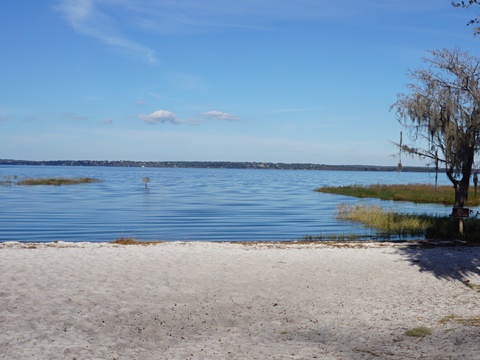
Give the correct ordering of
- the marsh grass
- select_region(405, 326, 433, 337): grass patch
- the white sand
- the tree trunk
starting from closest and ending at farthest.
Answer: the white sand
select_region(405, 326, 433, 337): grass patch
the tree trunk
the marsh grass

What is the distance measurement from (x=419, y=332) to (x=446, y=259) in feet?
27.0

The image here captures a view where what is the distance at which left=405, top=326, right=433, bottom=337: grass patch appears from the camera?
34.3 ft

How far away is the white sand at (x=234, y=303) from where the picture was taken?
9594mm

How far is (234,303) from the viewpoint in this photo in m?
12.7

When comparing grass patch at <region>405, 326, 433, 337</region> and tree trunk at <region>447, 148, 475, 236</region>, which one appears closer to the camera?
grass patch at <region>405, 326, 433, 337</region>

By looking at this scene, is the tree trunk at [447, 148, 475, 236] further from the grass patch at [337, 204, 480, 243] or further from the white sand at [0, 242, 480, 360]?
the white sand at [0, 242, 480, 360]

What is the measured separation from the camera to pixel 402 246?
20.9 metres

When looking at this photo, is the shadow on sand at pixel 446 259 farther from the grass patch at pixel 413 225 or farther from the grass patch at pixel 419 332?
the grass patch at pixel 419 332

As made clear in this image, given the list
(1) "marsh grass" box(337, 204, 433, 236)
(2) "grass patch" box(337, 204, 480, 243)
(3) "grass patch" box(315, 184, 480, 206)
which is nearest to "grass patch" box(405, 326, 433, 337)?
(2) "grass patch" box(337, 204, 480, 243)

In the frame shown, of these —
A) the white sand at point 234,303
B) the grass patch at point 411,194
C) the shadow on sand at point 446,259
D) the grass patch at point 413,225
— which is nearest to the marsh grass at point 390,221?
the grass patch at point 413,225

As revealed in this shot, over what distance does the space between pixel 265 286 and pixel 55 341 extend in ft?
19.8

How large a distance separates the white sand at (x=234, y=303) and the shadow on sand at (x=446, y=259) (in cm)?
6

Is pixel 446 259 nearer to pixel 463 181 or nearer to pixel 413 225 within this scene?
Result: pixel 463 181

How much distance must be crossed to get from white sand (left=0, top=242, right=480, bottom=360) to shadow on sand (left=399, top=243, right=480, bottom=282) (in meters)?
0.06
